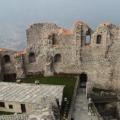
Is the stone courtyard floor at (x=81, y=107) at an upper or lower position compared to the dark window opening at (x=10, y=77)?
lower

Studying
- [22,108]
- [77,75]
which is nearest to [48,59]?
[77,75]

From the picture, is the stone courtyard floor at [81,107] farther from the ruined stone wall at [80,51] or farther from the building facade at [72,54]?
the ruined stone wall at [80,51]

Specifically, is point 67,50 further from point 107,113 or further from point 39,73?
point 107,113

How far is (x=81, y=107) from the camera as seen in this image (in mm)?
35375

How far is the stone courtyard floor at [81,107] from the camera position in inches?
1318

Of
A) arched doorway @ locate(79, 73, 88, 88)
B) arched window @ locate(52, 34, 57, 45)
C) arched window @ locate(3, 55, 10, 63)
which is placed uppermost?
arched window @ locate(52, 34, 57, 45)

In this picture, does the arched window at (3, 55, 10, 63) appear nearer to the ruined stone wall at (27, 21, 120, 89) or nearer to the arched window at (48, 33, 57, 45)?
the ruined stone wall at (27, 21, 120, 89)

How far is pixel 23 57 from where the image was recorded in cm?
4178

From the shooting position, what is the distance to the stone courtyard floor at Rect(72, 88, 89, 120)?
3347cm

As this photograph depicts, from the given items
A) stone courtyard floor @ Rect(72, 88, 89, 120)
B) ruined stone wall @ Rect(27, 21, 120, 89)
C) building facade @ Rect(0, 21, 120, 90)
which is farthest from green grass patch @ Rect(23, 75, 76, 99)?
stone courtyard floor @ Rect(72, 88, 89, 120)

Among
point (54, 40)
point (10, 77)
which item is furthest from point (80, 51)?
point (10, 77)

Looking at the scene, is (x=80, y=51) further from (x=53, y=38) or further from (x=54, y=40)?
(x=53, y=38)

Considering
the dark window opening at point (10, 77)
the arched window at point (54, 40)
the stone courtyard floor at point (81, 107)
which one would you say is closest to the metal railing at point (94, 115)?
the stone courtyard floor at point (81, 107)

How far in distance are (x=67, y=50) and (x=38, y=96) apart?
11600mm
